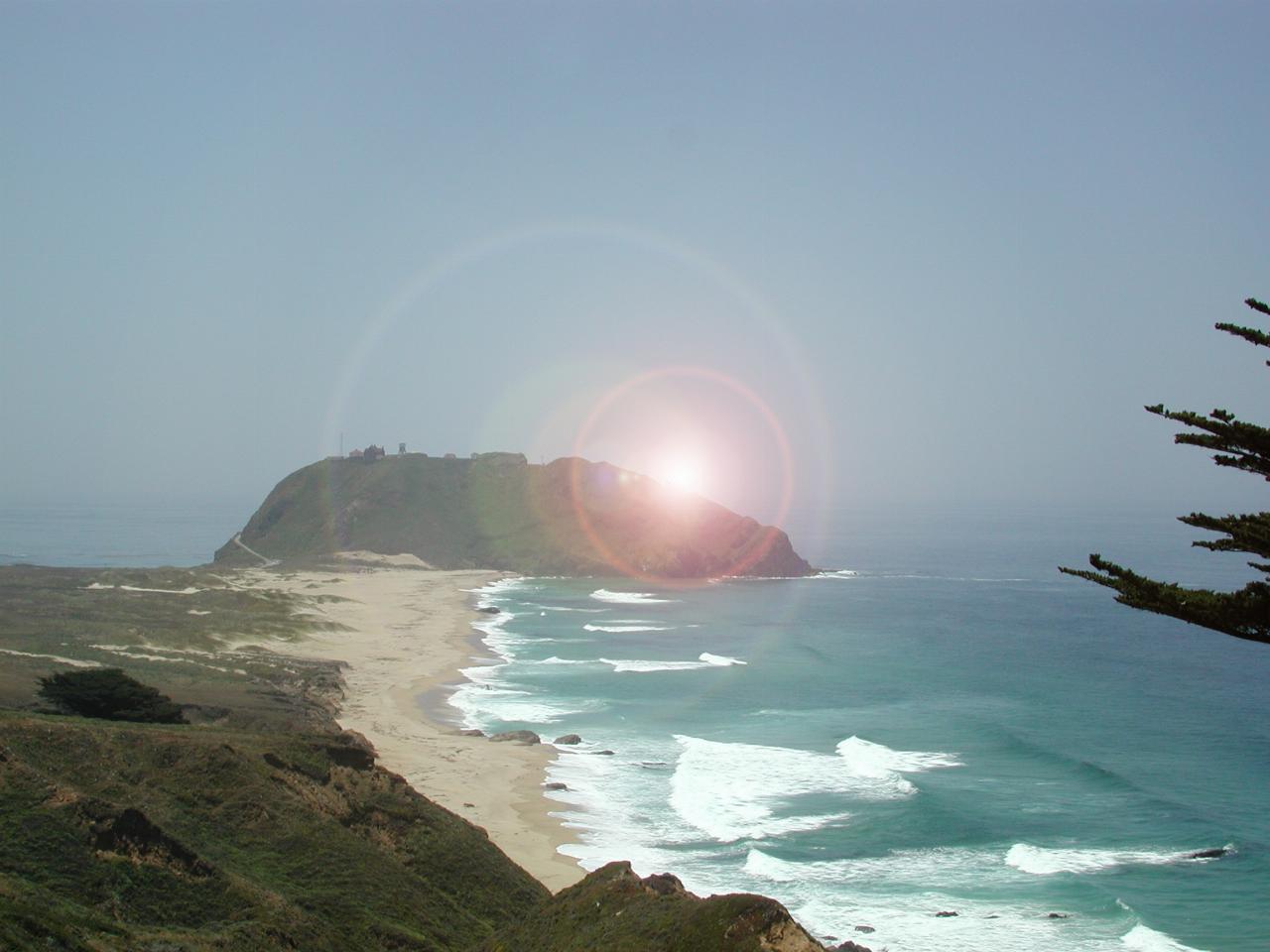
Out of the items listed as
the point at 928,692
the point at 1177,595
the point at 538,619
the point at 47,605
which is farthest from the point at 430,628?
the point at 1177,595

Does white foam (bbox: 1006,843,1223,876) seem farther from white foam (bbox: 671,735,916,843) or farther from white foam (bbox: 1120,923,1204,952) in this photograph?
white foam (bbox: 671,735,916,843)

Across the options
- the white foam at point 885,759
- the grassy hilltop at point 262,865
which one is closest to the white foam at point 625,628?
the white foam at point 885,759

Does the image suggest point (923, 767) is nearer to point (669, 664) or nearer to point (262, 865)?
point (669, 664)

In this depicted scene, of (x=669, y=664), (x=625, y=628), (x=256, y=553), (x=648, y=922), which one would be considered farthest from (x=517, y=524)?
(x=648, y=922)

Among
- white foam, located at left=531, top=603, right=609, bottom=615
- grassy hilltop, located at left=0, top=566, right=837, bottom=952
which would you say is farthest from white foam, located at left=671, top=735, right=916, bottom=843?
white foam, located at left=531, top=603, right=609, bottom=615

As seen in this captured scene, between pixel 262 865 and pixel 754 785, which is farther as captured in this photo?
pixel 754 785
